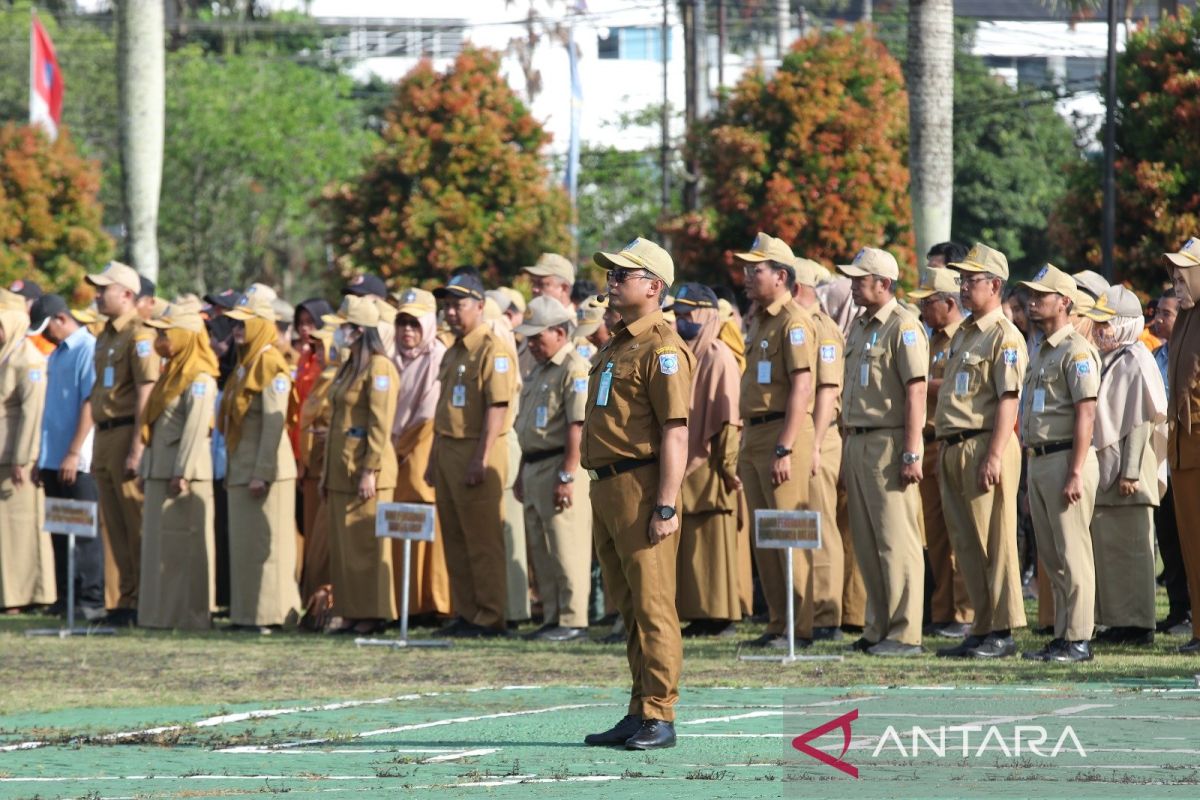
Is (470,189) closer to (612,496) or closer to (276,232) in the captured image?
(612,496)

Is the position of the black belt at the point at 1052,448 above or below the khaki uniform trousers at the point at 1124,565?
above

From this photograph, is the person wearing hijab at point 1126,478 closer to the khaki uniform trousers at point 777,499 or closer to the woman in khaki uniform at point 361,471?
the khaki uniform trousers at point 777,499

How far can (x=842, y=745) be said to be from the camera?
930 cm

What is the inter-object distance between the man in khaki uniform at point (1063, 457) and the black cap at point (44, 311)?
→ 27.6 feet

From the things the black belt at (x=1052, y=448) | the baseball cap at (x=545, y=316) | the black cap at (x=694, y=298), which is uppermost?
the black cap at (x=694, y=298)

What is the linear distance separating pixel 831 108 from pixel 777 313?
1355cm

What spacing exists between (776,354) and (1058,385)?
1833mm

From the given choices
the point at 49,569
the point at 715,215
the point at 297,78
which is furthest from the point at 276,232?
the point at 49,569

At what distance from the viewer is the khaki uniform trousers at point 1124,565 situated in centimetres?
1330

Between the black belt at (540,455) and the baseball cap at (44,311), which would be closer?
the black belt at (540,455)

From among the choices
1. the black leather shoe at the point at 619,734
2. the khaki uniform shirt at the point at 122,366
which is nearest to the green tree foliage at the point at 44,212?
the khaki uniform shirt at the point at 122,366

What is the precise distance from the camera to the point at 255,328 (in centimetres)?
1562

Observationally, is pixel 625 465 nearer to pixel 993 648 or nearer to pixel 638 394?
pixel 638 394

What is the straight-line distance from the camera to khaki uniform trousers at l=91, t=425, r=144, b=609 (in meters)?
16.2
